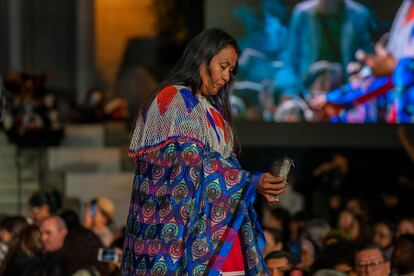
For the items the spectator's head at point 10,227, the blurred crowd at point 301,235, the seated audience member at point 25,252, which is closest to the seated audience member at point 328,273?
the blurred crowd at point 301,235

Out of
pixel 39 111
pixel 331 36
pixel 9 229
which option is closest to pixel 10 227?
pixel 9 229

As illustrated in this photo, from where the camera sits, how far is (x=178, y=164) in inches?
286

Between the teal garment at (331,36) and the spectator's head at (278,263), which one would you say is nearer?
the spectator's head at (278,263)

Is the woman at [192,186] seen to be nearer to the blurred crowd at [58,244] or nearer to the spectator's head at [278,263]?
the blurred crowd at [58,244]

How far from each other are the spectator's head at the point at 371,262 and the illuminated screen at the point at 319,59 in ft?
17.3

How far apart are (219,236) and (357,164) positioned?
34.5 ft

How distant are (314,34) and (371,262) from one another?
618cm

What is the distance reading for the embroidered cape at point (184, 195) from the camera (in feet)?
23.9

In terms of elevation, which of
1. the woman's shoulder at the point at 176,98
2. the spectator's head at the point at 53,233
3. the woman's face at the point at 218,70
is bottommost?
the spectator's head at the point at 53,233

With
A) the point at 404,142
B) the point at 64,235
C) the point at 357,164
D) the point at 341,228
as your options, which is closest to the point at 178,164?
the point at 64,235

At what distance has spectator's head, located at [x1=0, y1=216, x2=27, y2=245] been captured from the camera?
1217cm

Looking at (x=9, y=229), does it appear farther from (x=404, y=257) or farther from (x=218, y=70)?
(x=218, y=70)

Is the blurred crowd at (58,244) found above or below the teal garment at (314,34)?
below

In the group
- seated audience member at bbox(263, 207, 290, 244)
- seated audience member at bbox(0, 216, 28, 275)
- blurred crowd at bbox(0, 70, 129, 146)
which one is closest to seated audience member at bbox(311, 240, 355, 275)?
seated audience member at bbox(0, 216, 28, 275)
